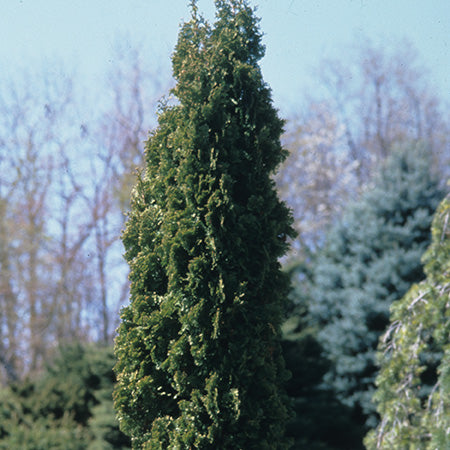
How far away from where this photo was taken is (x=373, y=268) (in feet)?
28.0

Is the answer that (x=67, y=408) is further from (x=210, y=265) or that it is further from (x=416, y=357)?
(x=210, y=265)

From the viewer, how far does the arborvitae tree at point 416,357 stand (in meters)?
4.90

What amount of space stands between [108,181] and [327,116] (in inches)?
302

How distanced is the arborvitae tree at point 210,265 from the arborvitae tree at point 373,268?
15.2 feet

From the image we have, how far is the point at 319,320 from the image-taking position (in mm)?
9328

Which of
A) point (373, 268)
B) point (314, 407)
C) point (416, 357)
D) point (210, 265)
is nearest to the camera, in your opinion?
point (210, 265)

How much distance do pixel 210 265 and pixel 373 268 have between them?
5.18 metres

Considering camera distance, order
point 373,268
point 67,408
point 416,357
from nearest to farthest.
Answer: point 416,357, point 373,268, point 67,408

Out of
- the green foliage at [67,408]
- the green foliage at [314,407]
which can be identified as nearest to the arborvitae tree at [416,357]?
the green foliage at [314,407]

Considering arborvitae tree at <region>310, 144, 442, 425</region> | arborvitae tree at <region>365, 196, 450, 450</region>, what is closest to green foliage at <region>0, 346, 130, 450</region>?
arborvitae tree at <region>310, 144, 442, 425</region>

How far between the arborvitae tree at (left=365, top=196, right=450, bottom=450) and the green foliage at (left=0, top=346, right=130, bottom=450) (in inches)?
146

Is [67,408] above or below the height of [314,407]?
above

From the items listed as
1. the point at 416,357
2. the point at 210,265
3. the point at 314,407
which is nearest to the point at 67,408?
the point at 314,407

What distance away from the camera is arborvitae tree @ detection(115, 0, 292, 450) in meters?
3.78
